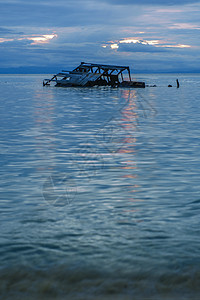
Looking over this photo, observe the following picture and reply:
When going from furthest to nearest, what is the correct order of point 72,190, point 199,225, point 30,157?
point 30,157 < point 72,190 < point 199,225

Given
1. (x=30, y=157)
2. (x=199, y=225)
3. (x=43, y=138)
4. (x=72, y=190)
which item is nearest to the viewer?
(x=199, y=225)

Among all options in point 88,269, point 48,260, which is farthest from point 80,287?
point 48,260

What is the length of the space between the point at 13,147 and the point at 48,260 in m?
11.0

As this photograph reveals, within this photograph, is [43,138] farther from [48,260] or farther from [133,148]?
[48,260]

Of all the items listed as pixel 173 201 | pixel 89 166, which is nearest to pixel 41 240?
pixel 173 201

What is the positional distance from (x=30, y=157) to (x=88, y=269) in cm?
886

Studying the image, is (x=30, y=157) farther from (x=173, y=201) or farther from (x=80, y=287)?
(x=80, y=287)

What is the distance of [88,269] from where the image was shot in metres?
5.62

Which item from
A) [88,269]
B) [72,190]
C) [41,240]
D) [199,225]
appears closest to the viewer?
[88,269]

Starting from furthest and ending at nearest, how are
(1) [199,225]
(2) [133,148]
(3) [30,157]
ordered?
(2) [133,148] < (3) [30,157] < (1) [199,225]

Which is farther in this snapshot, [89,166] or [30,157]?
[30,157]

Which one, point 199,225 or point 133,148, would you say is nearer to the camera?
point 199,225

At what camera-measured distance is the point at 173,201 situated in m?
8.77

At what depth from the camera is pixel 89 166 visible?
1253 centimetres
